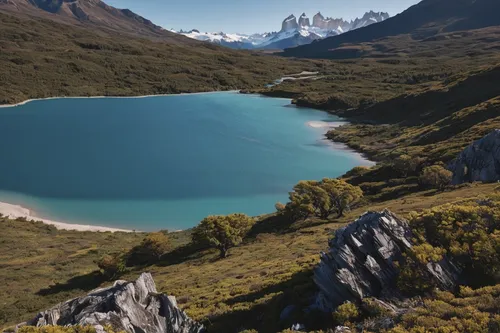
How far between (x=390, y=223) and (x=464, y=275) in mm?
3690

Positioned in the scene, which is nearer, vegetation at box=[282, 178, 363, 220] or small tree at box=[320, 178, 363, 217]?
vegetation at box=[282, 178, 363, 220]

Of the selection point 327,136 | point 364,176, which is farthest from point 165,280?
point 327,136

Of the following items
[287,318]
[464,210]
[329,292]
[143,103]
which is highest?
[143,103]

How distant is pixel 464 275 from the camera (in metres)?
15.9

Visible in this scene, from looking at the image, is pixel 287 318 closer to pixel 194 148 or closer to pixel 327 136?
pixel 194 148

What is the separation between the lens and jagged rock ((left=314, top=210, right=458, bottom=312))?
50.8 ft

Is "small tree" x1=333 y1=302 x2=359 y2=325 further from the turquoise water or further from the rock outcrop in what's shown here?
the turquoise water

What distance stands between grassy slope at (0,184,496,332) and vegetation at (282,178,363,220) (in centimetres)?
195

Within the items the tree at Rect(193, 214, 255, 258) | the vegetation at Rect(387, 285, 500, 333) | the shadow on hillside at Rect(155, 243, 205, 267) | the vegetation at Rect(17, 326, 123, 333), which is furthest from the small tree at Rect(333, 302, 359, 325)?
the shadow on hillside at Rect(155, 243, 205, 267)

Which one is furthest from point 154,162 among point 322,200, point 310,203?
point 322,200

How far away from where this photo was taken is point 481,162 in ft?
141

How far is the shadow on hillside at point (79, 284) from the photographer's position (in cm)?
3272

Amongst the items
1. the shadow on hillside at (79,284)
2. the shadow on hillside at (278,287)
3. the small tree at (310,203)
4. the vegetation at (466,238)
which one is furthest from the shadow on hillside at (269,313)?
the small tree at (310,203)

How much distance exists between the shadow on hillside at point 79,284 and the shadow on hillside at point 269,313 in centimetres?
1988
